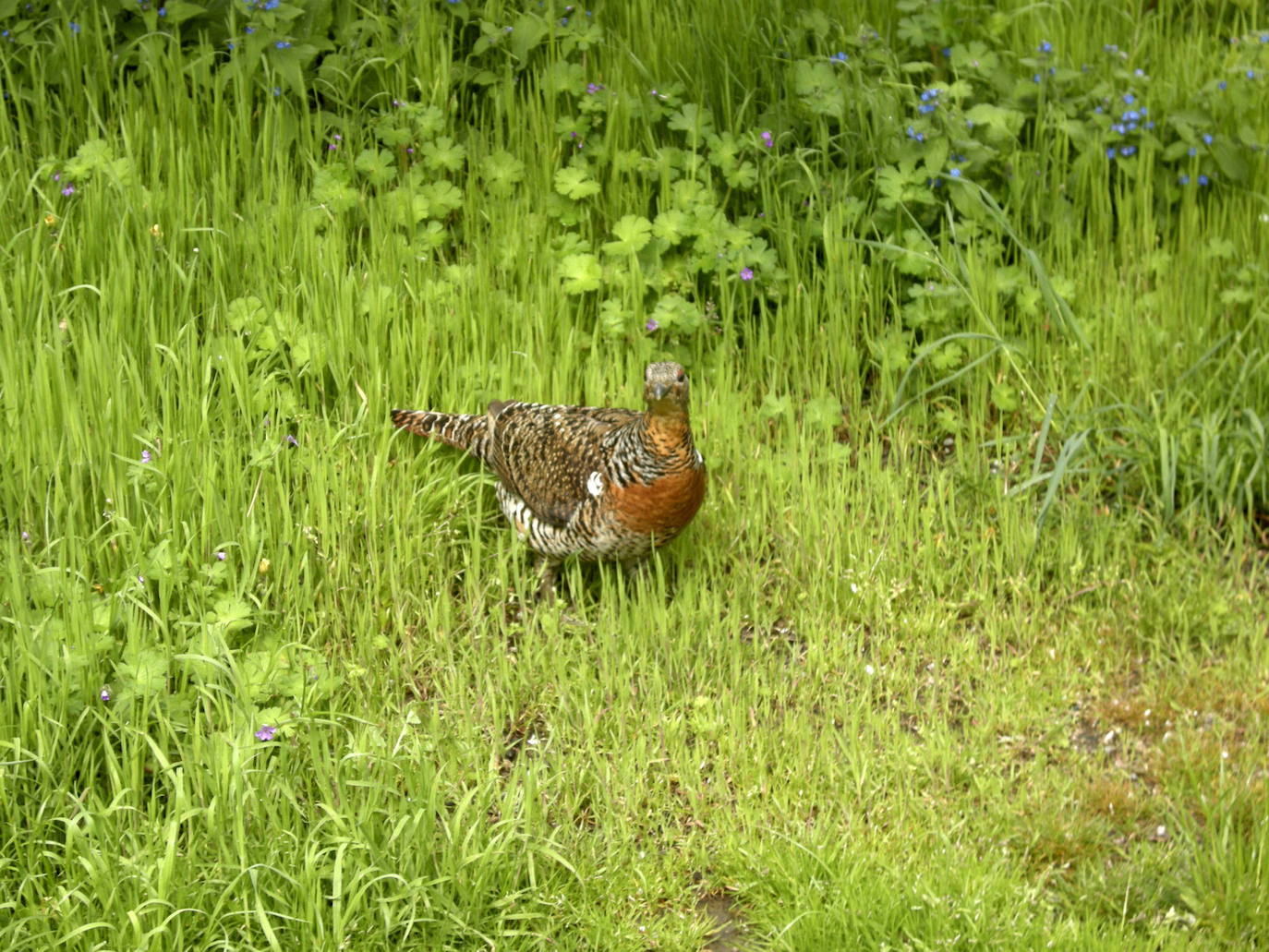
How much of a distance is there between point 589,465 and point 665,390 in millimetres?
452

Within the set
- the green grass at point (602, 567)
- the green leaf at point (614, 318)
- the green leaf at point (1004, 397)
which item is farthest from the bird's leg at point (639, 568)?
the green leaf at point (1004, 397)

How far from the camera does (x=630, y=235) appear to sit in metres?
5.91

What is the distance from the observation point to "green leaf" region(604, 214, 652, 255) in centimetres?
588

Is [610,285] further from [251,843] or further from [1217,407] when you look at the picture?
[251,843]

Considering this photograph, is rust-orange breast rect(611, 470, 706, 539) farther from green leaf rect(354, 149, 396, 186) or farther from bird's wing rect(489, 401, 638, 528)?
green leaf rect(354, 149, 396, 186)

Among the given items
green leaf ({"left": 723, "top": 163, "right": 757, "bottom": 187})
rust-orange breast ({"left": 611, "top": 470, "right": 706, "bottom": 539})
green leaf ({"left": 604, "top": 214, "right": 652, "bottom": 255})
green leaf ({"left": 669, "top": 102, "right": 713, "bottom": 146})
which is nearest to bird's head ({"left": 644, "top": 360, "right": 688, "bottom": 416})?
rust-orange breast ({"left": 611, "top": 470, "right": 706, "bottom": 539})

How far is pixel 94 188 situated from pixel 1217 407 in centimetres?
436

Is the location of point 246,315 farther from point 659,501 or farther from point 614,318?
point 659,501

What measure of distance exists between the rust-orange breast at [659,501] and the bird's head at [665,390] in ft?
0.70

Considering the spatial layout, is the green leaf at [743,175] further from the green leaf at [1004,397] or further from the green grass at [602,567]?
the green leaf at [1004,397]

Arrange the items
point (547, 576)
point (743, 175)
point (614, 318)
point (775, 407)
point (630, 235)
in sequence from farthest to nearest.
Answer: point (743, 175), point (630, 235), point (614, 318), point (775, 407), point (547, 576)

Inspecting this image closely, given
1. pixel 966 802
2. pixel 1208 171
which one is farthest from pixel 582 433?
pixel 1208 171

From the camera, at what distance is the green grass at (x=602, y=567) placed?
4.00 meters

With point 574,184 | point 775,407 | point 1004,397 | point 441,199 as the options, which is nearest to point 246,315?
point 441,199
